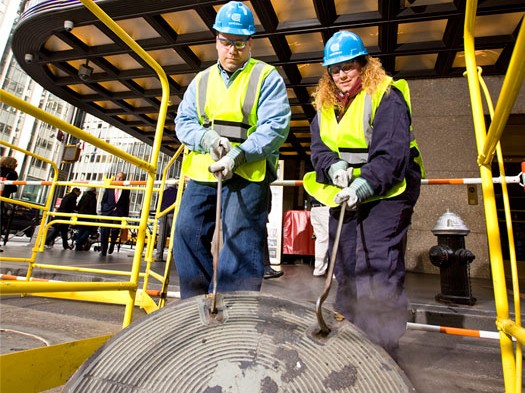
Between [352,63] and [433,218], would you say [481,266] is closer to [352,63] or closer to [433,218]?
[433,218]

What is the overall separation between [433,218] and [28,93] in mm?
54007

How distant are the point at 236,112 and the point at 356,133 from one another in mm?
576

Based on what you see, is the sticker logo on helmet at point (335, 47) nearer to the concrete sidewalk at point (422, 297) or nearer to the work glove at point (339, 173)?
the work glove at point (339, 173)

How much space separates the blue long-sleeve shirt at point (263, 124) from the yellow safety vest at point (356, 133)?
0.90 ft

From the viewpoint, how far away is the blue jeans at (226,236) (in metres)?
1.39

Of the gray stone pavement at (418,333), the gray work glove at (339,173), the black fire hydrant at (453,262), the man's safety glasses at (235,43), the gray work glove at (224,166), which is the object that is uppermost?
the man's safety glasses at (235,43)

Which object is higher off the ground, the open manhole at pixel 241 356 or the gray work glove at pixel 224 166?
the gray work glove at pixel 224 166

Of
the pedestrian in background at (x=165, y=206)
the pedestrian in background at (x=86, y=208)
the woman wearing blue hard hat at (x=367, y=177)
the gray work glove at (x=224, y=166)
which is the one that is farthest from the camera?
the pedestrian in background at (x=86, y=208)

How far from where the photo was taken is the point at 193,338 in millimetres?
855

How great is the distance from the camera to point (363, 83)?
5.02ft

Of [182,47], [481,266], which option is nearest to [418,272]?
[481,266]

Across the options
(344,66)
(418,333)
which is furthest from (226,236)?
(418,333)

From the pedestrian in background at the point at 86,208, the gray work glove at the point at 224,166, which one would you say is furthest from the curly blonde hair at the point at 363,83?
the pedestrian in background at the point at 86,208

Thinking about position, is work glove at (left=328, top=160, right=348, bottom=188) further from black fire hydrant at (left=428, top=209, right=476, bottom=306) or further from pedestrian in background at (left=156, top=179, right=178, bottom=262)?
pedestrian in background at (left=156, top=179, right=178, bottom=262)
